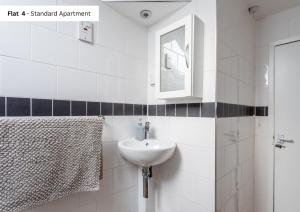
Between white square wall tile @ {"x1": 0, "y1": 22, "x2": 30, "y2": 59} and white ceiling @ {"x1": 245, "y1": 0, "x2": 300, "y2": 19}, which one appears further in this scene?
white ceiling @ {"x1": 245, "y1": 0, "x2": 300, "y2": 19}

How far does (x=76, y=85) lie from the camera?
3.72 feet

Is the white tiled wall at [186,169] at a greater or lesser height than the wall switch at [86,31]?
lesser

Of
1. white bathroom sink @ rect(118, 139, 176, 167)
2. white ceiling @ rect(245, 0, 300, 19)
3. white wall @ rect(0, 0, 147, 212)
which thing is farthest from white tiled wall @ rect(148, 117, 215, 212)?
white ceiling @ rect(245, 0, 300, 19)

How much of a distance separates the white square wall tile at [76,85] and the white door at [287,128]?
1.73 meters

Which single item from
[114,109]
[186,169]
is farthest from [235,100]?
[114,109]

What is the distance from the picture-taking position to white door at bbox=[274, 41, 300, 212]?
1543mm

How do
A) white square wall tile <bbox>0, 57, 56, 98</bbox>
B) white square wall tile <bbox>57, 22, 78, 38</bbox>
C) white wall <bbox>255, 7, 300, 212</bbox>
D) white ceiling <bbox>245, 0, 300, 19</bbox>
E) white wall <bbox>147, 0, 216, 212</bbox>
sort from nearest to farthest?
white square wall tile <bbox>0, 57, 56, 98</bbox>, white square wall tile <bbox>57, 22, 78, 38</bbox>, white wall <bbox>147, 0, 216, 212</bbox>, white ceiling <bbox>245, 0, 300, 19</bbox>, white wall <bbox>255, 7, 300, 212</bbox>

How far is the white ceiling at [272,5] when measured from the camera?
4.96ft

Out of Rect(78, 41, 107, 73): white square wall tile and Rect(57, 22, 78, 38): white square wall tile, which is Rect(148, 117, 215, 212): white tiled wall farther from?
Rect(57, 22, 78, 38): white square wall tile

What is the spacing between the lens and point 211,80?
1161mm

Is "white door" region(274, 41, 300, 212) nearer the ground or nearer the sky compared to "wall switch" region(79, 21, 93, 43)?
nearer the ground

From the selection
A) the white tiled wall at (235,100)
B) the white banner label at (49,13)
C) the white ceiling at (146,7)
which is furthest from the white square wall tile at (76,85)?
the white tiled wall at (235,100)

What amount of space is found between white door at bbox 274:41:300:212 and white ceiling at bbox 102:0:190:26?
3.73ft

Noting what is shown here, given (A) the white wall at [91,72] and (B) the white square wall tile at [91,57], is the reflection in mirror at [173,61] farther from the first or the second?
(B) the white square wall tile at [91,57]
